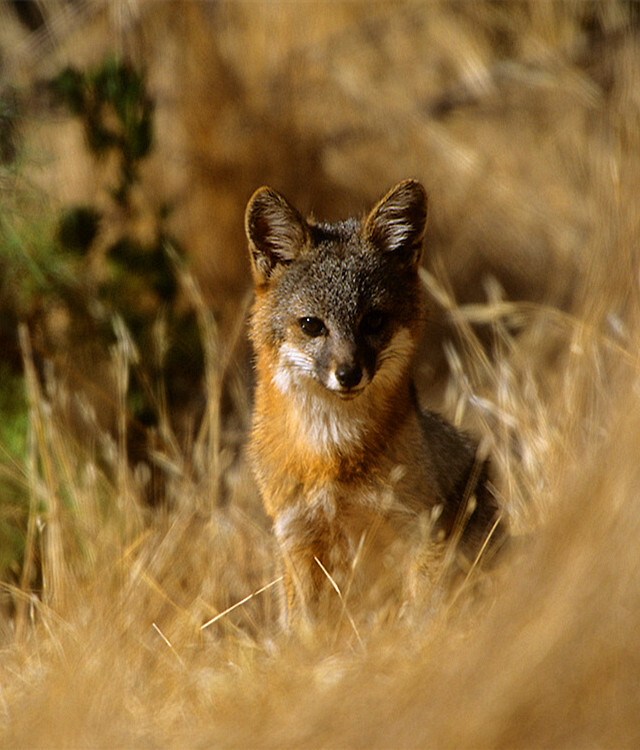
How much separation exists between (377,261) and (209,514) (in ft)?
4.61

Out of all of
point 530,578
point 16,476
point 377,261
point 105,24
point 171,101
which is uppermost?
point 105,24

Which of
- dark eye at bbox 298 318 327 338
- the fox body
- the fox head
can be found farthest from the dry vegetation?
dark eye at bbox 298 318 327 338

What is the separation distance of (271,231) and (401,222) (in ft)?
1.35

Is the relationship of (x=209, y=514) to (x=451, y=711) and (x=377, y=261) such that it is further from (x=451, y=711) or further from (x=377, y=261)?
(x=451, y=711)

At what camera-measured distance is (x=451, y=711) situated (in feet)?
5.67

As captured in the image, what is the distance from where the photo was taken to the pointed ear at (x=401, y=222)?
2812 mm

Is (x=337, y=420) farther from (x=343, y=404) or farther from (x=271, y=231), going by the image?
(x=271, y=231)

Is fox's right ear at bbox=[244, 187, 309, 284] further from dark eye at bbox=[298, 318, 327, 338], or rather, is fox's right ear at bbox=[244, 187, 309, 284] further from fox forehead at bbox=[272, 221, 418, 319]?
dark eye at bbox=[298, 318, 327, 338]

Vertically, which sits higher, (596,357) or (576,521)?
(576,521)

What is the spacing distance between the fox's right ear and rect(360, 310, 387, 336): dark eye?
0.33 metres

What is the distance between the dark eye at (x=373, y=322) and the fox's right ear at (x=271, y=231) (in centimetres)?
33

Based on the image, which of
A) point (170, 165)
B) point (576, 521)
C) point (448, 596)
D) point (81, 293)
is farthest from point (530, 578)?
point (170, 165)

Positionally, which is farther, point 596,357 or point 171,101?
point 171,101

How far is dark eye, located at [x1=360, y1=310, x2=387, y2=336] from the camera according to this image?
9.14 feet
